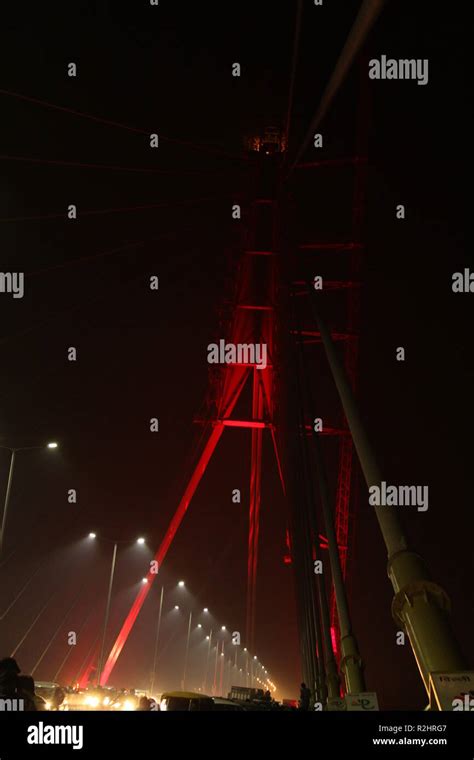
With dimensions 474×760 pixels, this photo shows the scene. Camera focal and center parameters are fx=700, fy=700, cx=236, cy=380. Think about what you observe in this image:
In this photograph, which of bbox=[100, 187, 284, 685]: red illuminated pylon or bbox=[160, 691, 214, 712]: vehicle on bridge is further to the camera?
bbox=[100, 187, 284, 685]: red illuminated pylon

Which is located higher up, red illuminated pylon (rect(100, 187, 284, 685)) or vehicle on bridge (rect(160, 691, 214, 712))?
red illuminated pylon (rect(100, 187, 284, 685))

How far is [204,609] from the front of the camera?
255 feet

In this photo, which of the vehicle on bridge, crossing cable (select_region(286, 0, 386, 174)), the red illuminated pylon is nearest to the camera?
crossing cable (select_region(286, 0, 386, 174))

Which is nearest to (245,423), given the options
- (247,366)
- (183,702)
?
(247,366)

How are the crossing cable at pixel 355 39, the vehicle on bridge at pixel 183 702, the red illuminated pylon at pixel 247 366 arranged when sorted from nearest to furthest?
the crossing cable at pixel 355 39 < the vehicle on bridge at pixel 183 702 < the red illuminated pylon at pixel 247 366

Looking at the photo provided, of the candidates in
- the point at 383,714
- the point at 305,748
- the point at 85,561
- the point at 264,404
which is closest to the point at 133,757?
the point at 305,748

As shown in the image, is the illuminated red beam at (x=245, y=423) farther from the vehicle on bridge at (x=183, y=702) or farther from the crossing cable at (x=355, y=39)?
the crossing cable at (x=355, y=39)

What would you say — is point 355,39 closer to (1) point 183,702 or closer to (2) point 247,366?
(1) point 183,702

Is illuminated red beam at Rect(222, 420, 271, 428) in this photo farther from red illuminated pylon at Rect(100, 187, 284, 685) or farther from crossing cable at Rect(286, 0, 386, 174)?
crossing cable at Rect(286, 0, 386, 174)

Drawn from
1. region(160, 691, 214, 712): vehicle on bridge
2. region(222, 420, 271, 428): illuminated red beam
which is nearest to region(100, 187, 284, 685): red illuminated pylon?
region(222, 420, 271, 428): illuminated red beam

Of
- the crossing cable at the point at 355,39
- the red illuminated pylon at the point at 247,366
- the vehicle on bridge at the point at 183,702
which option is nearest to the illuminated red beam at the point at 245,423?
the red illuminated pylon at the point at 247,366

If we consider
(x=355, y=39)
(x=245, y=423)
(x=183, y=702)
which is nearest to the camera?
(x=355, y=39)

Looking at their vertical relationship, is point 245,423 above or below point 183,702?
above

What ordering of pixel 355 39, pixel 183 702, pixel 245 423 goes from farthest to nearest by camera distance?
pixel 245 423 → pixel 183 702 → pixel 355 39
